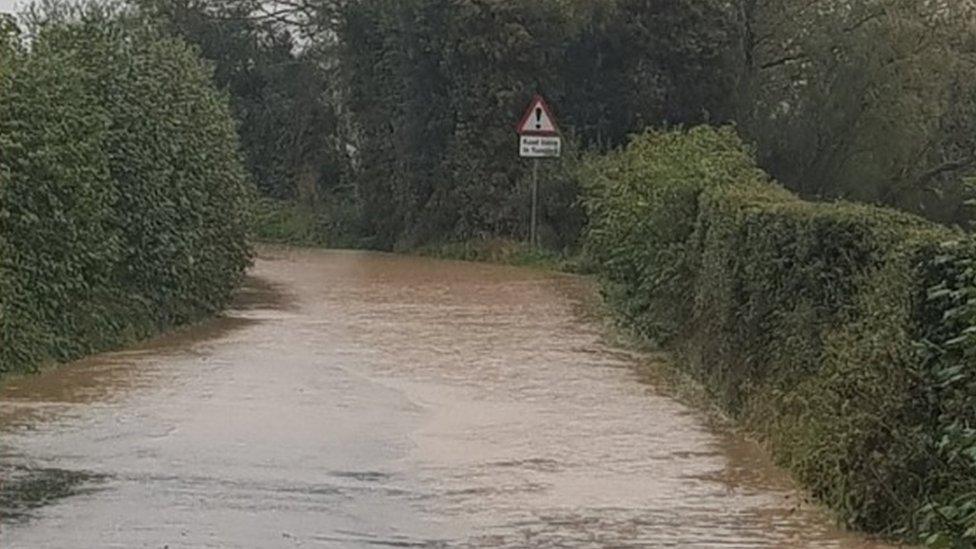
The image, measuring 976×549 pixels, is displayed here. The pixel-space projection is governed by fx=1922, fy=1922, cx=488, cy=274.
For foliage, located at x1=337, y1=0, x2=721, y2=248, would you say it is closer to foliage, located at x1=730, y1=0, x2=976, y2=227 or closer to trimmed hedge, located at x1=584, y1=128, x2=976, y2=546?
foliage, located at x1=730, y1=0, x2=976, y2=227

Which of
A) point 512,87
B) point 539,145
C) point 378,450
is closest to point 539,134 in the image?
point 539,145

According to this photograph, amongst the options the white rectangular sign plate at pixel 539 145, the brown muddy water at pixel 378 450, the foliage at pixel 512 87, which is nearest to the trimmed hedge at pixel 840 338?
the brown muddy water at pixel 378 450

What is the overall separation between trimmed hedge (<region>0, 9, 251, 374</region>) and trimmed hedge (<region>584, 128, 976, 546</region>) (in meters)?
6.39

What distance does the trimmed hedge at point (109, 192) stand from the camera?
1948 cm

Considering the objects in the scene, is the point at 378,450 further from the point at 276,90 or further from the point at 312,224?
the point at 276,90

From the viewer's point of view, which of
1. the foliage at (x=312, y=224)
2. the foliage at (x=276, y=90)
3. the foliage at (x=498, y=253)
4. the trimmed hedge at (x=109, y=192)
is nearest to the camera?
the trimmed hedge at (x=109, y=192)

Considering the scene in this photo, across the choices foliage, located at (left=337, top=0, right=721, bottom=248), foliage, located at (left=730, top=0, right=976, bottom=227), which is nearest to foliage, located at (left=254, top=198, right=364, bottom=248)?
foliage, located at (left=337, top=0, right=721, bottom=248)

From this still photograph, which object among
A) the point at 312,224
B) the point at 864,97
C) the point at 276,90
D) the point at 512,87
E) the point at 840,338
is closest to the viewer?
the point at 840,338

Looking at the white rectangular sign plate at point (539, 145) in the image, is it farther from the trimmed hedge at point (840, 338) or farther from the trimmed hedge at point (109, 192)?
the trimmed hedge at point (840, 338)

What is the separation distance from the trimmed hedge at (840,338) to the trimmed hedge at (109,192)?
21.0 feet

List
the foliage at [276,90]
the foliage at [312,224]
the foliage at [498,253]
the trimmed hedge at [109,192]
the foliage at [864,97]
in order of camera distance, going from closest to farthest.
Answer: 1. the trimmed hedge at [109,192]
2. the foliage at [864,97]
3. the foliage at [498,253]
4. the foliage at [312,224]
5. the foliage at [276,90]

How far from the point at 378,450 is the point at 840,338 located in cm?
388

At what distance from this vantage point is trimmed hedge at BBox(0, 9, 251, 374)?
19.5 m

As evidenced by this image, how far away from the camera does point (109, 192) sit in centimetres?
2227
